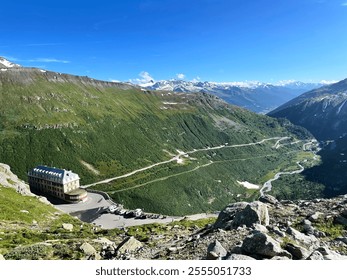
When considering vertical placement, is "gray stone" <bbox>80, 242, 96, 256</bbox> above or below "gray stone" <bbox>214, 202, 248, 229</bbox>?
below

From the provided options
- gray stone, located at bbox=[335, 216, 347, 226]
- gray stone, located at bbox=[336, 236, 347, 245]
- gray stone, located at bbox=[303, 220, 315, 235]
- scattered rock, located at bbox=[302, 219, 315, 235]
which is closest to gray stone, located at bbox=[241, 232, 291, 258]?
gray stone, located at bbox=[336, 236, 347, 245]

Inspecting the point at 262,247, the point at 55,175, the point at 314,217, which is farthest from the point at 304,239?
the point at 55,175

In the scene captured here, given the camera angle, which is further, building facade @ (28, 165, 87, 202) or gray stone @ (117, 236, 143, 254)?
building facade @ (28, 165, 87, 202)

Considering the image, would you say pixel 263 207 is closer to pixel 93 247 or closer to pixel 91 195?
pixel 93 247

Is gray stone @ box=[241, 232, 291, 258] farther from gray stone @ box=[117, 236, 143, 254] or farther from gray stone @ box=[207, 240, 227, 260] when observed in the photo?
gray stone @ box=[117, 236, 143, 254]

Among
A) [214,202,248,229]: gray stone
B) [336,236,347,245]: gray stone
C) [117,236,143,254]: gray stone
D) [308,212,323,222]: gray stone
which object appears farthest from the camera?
[214,202,248,229]: gray stone

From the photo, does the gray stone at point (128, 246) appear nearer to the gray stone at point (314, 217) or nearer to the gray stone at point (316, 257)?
the gray stone at point (316, 257)
